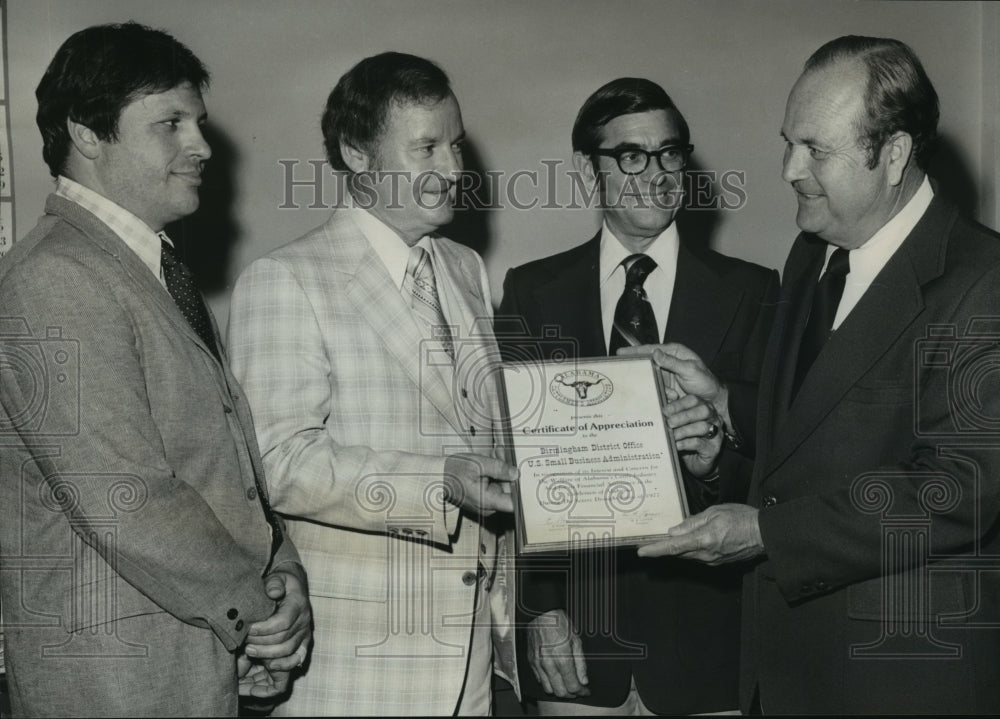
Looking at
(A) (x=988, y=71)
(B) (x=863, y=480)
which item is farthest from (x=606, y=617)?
(A) (x=988, y=71)

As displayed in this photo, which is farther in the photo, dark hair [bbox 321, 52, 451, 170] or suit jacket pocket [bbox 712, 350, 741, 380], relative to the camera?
suit jacket pocket [bbox 712, 350, 741, 380]

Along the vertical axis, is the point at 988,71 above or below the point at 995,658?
above

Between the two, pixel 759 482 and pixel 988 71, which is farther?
pixel 988 71

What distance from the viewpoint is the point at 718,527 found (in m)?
2.17

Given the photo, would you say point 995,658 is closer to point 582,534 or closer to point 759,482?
point 759,482

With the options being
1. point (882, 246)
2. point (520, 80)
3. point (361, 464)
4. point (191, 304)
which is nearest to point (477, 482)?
point (361, 464)

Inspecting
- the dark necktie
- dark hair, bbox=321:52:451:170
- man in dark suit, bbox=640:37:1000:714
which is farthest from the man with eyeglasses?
the dark necktie

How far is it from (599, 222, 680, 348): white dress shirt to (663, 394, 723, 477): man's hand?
291mm

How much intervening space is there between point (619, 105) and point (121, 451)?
1.54 metres

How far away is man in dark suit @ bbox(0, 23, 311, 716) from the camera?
69.2 inches

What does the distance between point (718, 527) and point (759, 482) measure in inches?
7.2

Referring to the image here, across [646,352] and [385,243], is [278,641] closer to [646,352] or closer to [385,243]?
[385,243]

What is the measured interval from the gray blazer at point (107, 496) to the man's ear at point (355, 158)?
2.06ft

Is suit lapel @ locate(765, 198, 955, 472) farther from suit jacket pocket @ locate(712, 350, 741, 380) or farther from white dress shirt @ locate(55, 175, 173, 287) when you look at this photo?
white dress shirt @ locate(55, 175, 173, 287)
